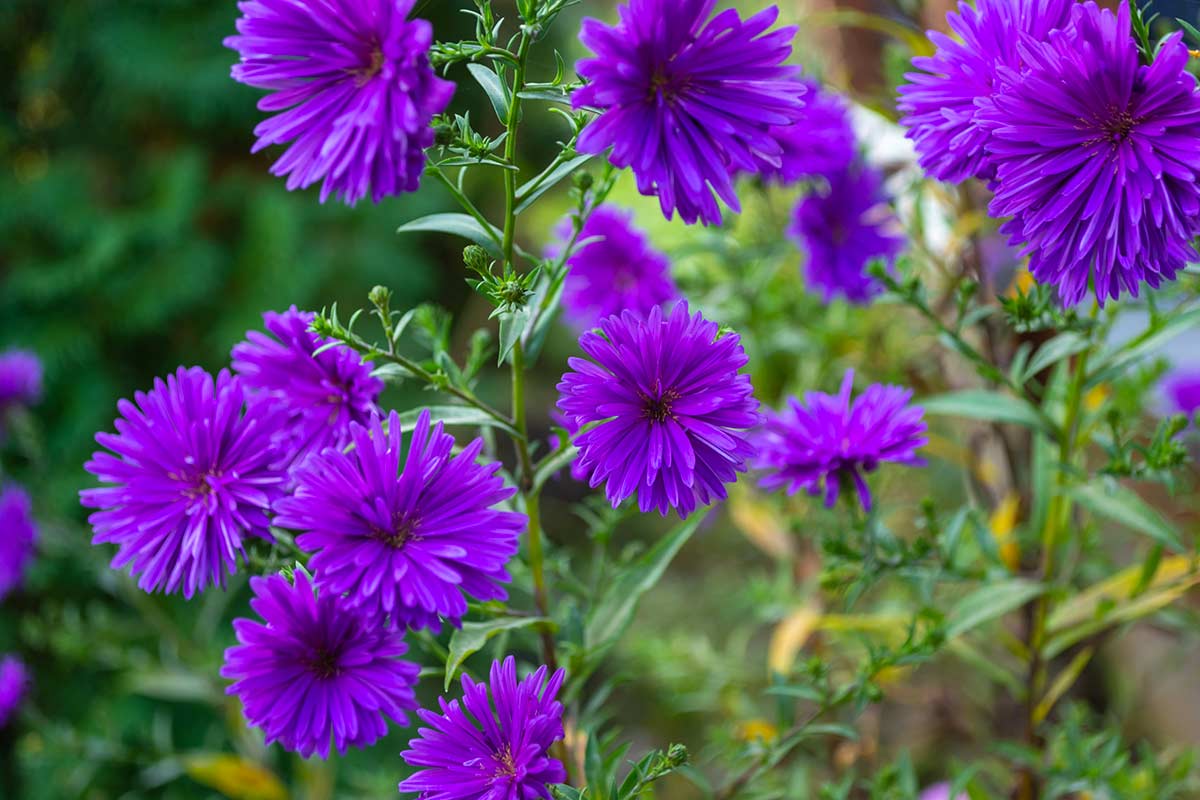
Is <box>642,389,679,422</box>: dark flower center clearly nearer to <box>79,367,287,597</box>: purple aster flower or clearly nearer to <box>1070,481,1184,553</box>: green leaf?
<box>79,367,287,597</box>: purple aster flower

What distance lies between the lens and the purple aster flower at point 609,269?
2.09 feet

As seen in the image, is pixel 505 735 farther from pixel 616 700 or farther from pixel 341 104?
pixel 616 700

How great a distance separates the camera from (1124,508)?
55cm

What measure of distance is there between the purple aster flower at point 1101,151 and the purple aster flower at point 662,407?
0.12 m

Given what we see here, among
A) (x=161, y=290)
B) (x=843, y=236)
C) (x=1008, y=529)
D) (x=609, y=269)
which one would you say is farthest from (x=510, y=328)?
(x=161, y=290)

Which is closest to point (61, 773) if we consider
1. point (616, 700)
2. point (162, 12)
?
point (616, 700)

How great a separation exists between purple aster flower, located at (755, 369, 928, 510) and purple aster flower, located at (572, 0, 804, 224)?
17cm

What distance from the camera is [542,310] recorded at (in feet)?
1.46

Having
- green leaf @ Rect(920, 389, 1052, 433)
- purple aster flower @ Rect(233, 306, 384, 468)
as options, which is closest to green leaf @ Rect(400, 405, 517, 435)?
purple aster flower @ Rect(233, 306, 384, 468)

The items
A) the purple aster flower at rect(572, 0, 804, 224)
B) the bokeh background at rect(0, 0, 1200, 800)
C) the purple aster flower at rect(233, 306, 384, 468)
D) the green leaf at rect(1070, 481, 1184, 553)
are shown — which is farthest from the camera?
the bokeh background at rect(0, 0, 1200, 800)

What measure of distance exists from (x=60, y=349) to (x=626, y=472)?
1.15 meters

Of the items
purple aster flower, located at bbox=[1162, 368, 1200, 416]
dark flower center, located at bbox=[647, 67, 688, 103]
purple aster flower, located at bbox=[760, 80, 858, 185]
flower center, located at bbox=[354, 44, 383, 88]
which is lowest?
flower center, located at bbox=[354, 44, 383, 88]

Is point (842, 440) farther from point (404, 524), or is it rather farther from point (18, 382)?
point (18, 382)

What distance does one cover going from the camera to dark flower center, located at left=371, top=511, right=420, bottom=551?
14.5 inches
